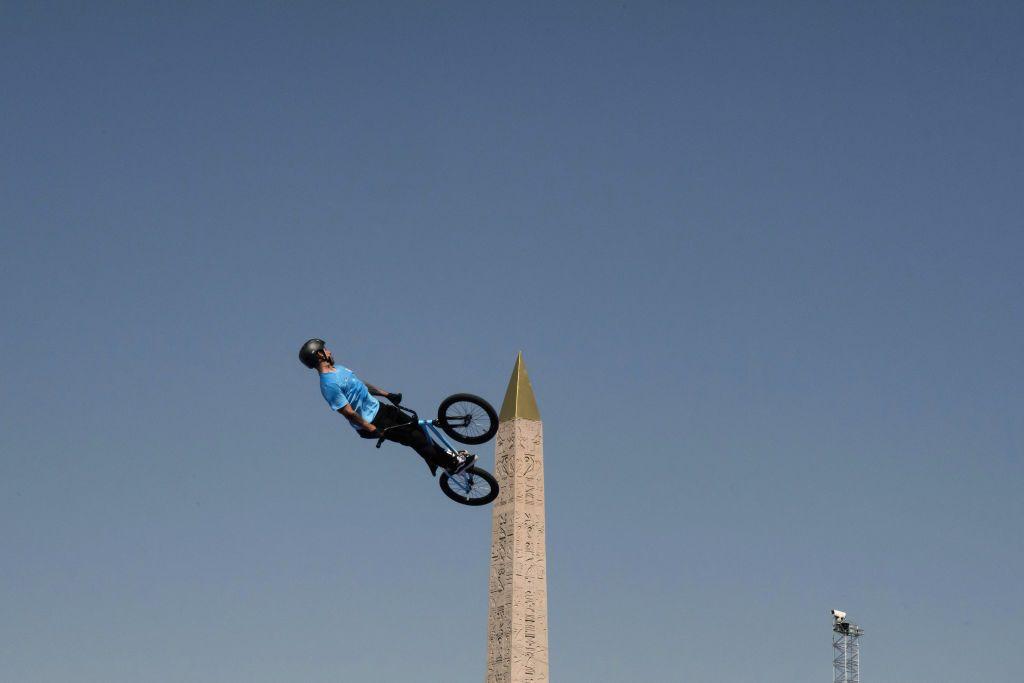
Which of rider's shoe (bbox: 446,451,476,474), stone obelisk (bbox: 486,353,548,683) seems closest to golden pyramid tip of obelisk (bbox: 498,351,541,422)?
stone obelisk (bbox: 486,353,548,683)

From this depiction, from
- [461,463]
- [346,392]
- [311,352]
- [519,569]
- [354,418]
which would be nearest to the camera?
[311,352]

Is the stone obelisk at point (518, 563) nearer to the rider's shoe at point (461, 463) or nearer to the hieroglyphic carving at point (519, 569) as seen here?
the hieroglyphic carving at point (519, 569)

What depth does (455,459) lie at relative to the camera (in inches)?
710

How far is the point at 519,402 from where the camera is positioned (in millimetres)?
33531

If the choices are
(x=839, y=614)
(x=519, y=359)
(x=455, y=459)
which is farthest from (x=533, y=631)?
(x=839, y=614)

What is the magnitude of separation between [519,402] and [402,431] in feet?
52.6

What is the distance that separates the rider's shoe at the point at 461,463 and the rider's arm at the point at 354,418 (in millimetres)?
1200

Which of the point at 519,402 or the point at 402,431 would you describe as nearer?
the point at 402,431

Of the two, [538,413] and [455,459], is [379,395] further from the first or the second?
[538,413]

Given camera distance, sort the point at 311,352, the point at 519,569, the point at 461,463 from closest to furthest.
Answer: the point at 311,352
the point at 461,463
the point at 519,569

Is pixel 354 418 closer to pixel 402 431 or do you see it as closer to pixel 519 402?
pixel 402 431

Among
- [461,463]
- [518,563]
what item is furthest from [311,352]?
[518,563]

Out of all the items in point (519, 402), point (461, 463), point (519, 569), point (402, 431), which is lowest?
point (461, 463)

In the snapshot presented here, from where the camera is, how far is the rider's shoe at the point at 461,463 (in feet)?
59.2
